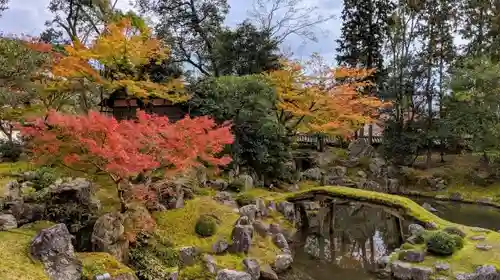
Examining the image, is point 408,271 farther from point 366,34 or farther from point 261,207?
point 366,34

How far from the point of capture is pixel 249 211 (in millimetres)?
16031

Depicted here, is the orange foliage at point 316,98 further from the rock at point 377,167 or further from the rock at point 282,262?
the rock at point 282,262

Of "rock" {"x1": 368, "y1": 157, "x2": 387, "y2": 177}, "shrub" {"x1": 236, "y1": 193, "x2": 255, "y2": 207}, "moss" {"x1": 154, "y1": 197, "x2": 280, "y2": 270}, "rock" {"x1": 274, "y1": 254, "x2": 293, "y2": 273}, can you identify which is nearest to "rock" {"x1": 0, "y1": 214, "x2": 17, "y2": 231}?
"moss" {"x1": 154, "y1": 197, "x2": 280, "y2": 270}

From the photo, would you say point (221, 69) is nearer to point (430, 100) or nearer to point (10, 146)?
point (10, 146)

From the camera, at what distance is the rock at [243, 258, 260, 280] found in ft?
41.8

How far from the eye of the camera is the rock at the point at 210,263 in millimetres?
12461

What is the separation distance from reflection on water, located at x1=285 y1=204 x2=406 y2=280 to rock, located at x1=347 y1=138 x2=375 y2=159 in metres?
8.08

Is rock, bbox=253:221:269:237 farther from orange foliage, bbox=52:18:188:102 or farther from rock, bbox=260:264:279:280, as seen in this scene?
orange foliage, bbox=52:18:188:102

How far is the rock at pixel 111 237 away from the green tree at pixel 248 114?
953 cm

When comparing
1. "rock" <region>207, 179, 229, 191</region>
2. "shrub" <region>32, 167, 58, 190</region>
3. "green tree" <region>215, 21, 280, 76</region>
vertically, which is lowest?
"rock" <region>207, 179, 229, 191</region>

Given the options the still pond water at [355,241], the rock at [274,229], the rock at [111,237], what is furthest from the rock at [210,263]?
the rock at [274,229]

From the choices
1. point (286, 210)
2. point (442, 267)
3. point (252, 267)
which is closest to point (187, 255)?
point (252, 267)

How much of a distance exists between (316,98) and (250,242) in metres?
9.53

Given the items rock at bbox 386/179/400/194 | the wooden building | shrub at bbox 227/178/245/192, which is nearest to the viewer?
shrub at bbox 227/178/245/192
